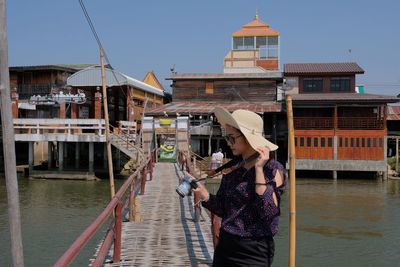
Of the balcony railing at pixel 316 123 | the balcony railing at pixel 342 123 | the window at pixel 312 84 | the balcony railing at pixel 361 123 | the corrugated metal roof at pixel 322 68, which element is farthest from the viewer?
the window at pixel 312 84

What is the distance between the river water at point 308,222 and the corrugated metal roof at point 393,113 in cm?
1249

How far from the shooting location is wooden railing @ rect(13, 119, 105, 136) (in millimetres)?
29234

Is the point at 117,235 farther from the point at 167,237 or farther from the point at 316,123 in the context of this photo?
the point at 316,123

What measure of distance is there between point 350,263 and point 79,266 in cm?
685

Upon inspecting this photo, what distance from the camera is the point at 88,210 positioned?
64.2 feet

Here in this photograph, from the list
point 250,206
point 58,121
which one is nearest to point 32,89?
point 58,121

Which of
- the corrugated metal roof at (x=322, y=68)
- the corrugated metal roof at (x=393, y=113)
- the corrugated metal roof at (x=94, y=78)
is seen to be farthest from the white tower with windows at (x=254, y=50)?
the corrugated metal roof at (x=94, y=78)

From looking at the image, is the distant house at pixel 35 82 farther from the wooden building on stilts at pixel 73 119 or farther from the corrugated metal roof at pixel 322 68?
the corrugated metal roof at pixel 322 68

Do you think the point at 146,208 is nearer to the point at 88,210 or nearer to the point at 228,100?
the point at 88,210

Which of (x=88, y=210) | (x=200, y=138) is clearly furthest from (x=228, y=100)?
(x=88, y=210)

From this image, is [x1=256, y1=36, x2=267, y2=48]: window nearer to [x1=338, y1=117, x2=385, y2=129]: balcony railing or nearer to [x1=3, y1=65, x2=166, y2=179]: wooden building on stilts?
[x1=3, y1=65, x2=166, y2=179]: wooden building on stilts

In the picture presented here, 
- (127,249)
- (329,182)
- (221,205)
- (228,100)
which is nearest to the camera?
(221,205)

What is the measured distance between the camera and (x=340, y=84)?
36.8m

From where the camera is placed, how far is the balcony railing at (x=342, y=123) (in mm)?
32500
